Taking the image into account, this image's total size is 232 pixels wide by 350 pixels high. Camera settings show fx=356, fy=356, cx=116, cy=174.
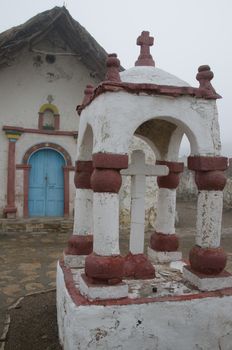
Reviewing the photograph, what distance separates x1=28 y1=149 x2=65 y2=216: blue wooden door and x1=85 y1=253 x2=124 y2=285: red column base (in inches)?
307

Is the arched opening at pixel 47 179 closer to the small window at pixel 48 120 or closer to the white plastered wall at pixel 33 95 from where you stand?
the white plastered wall at pixel 33 95

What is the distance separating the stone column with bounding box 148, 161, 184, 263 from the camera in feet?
14.1

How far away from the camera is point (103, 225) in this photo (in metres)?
3.04

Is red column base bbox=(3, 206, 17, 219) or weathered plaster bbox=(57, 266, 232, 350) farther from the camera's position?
red column base bbox=(3, 206, 17, 219)

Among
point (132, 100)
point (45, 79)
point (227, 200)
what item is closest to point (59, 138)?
point (45, 79)

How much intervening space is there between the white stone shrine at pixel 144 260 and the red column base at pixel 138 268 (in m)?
0.01

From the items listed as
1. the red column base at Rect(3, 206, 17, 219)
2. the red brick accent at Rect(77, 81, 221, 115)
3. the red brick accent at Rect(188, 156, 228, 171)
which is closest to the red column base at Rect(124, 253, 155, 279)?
the red brick accent at Rect(188, 156, 228, 171)

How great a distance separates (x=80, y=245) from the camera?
4.05 m

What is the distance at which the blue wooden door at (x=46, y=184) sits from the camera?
34.6 ft

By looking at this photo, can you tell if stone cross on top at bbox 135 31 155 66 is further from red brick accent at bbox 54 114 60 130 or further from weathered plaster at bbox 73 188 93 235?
red brick accent at bbox 54 114 60 130

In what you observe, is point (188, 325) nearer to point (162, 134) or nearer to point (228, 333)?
point (228, 333)

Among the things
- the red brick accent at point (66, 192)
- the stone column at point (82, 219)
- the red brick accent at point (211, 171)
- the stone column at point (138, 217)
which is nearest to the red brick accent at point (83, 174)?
the stone column at point (82, 219)

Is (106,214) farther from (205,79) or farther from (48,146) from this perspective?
(48,146)

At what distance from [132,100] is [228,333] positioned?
7.25 ft
